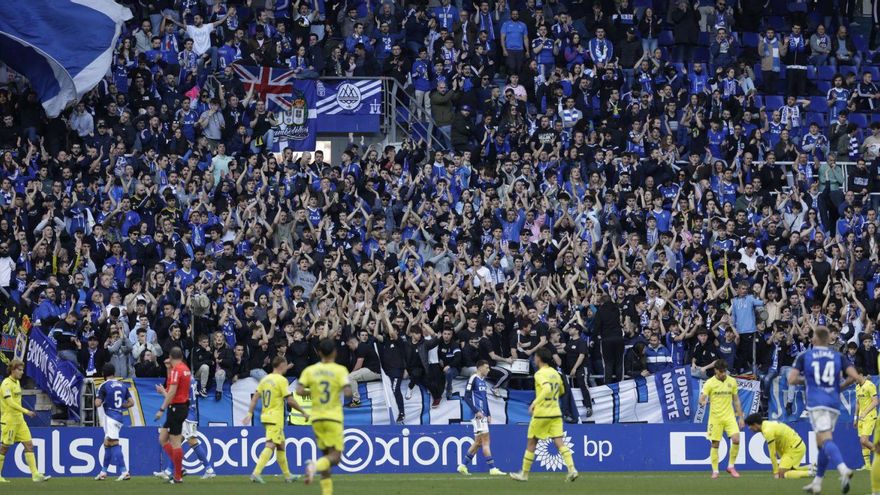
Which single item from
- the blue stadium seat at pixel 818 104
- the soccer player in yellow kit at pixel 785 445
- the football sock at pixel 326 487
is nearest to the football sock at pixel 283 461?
the football sock at pixel 326 487

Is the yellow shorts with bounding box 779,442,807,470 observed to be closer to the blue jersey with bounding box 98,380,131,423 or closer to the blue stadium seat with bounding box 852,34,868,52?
the blue jersey with bounding box 98,380,131,423

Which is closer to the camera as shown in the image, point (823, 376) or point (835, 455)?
point (835, 455)

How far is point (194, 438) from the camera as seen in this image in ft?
86.3

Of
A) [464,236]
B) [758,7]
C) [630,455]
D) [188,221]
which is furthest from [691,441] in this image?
[758,7]

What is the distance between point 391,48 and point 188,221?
8.70 meters

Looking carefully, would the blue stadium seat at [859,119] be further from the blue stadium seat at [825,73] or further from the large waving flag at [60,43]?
the large waving flag at [60,43]

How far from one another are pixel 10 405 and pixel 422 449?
7983 millimetres

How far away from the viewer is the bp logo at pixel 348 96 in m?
38.7

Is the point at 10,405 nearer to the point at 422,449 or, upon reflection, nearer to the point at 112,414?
the point at 112,414

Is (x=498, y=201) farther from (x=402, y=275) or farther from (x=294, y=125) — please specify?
(x=294, y=125)

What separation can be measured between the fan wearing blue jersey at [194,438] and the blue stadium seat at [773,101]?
767 inches

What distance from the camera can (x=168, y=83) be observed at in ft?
121

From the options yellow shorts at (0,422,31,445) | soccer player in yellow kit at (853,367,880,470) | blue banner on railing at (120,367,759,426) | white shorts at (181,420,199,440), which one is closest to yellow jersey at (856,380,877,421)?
soccer player in yellow kit at (853,367,880,470)

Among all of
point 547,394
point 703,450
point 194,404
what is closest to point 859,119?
point 703,450
